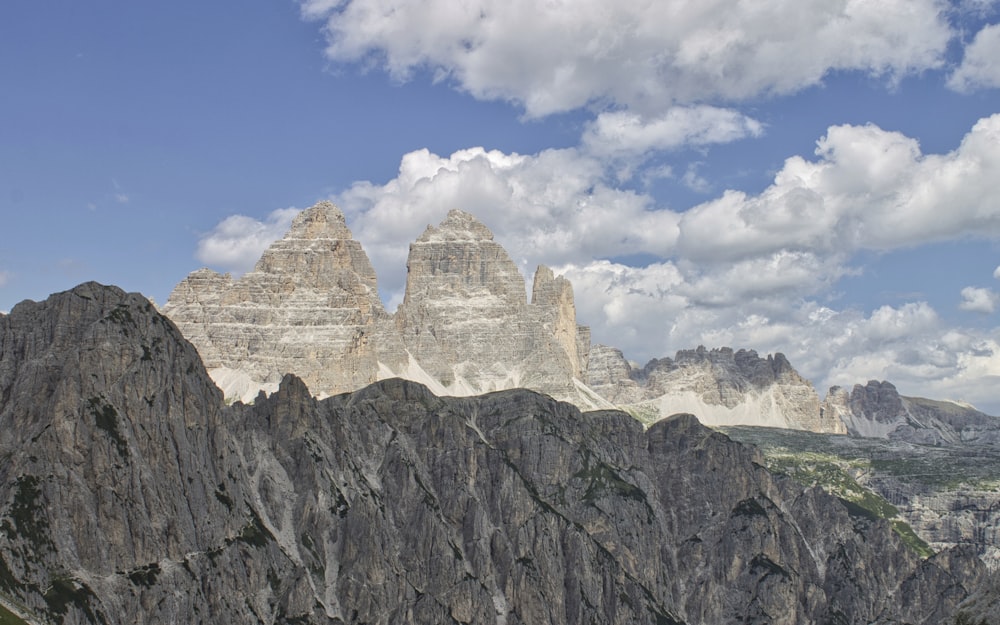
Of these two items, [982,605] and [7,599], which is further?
[7,599]

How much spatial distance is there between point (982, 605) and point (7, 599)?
141m

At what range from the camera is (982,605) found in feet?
468

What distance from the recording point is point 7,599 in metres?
194
